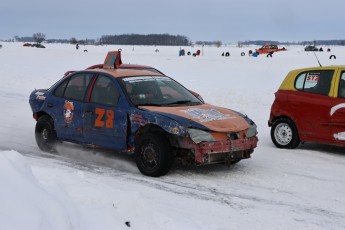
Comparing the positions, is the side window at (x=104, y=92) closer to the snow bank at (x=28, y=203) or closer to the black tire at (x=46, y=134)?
the black tire at (x=46, y=134)

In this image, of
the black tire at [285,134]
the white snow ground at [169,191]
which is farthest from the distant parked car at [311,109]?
the white snow ground at [169,191]

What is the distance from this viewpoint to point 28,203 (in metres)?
3.52

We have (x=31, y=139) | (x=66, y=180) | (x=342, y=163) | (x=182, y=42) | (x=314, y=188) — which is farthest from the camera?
(x=182, y=42)

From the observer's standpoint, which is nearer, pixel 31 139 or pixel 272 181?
pixel 272 181

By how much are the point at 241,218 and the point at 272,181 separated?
166cm

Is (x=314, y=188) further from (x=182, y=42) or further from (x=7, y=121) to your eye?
(x=182, y=42)

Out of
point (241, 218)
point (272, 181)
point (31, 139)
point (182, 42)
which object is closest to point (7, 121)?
point (31, 139)

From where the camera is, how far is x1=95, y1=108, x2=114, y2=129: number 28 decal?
727 cm

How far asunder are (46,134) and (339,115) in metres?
A: 4.99

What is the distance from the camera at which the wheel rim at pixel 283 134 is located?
901cm

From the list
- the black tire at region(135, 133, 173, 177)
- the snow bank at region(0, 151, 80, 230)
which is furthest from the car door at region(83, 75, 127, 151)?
the snow bank at region(0, 151, 80, 230)

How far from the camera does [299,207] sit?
559cm

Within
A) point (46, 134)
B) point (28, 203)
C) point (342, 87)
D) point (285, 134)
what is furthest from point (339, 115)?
point (28, 203)

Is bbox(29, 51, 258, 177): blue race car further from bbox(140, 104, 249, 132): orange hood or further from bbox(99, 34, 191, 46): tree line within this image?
bbox(99, 34, 191, 46): tree line
